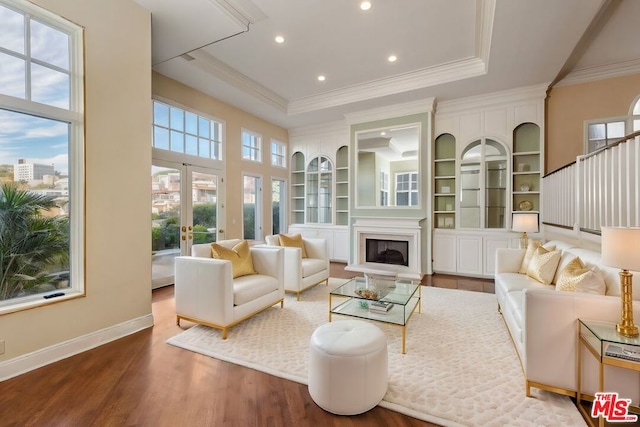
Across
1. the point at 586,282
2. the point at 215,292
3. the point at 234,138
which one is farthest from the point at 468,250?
the point at 234,138

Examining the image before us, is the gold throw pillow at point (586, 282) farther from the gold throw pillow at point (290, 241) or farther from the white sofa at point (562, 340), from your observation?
the gold throw pillow at point (290, 241)

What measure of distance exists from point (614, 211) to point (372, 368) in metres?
2.77

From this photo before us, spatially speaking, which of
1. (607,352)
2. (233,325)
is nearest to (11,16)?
(233,325)

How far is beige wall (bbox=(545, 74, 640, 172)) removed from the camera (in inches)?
182

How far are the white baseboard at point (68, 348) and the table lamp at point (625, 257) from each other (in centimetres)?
393

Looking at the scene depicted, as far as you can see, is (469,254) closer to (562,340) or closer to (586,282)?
(586,282)

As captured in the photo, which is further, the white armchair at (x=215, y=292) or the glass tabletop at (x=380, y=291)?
the glass tabletop at (x=380, y=291)

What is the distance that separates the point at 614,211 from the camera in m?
2.72

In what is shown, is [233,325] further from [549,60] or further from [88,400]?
[549,60]

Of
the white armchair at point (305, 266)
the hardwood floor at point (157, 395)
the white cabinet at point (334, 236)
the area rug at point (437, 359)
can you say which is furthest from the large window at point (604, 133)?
the hardwood floor at point (157, 395)

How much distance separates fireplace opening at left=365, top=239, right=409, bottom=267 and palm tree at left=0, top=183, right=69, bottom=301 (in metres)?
4.93

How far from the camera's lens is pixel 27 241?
8.02ft

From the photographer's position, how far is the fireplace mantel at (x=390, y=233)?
5574 millimetres

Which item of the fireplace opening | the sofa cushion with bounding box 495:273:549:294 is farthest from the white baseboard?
the fireplace opening
